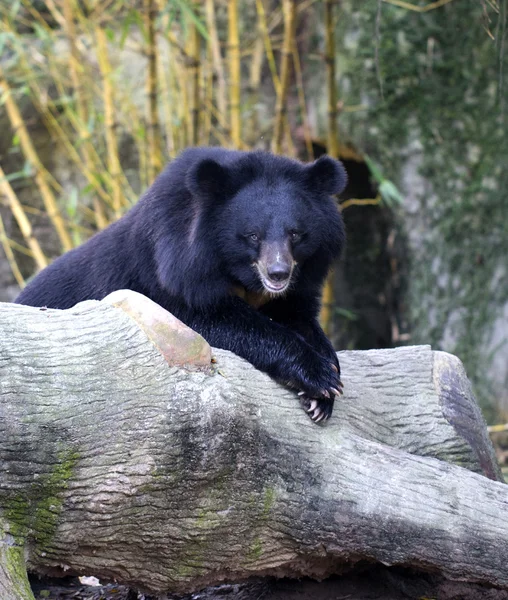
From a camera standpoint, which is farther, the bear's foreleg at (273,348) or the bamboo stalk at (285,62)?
the bamboo stalk at (285,62)

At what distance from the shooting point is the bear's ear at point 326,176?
3.39 metres

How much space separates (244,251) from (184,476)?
1065 mm

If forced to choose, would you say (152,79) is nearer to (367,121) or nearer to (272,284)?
(367,121)

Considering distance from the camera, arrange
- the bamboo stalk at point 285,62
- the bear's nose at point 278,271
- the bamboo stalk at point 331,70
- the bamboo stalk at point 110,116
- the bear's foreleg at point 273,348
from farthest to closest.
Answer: the bamboo stalk at point 110,116 < the bamboo stalk at point 285,62 < the bamboo stalk at point 331,70 < the bear's nose at point 278,271 < the bear's foreleg at point 273,348

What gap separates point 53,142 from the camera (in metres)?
7.50

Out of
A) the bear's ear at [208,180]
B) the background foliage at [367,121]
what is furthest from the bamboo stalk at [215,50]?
the bear's ear at [208,180]

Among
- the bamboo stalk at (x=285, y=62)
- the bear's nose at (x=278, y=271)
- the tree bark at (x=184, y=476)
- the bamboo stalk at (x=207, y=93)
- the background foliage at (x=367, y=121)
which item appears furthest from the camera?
the bamboo stalk at (x=207, y=93)

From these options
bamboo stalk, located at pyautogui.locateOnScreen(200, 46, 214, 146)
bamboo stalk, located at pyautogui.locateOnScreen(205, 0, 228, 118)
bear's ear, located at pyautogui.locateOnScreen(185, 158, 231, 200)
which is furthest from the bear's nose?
bamboo stalk, located at pyautogui.locateOnScreen(205, 0, 228, 118)

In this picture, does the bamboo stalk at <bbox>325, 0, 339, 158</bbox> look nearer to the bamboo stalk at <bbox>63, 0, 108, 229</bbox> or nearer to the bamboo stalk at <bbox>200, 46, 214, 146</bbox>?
the bamboo stalk at <bbox>200, 46, 214, 146</bbox>

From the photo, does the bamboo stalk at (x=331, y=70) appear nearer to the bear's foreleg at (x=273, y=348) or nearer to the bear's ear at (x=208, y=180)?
the bear's ear at (x=208, y=180)

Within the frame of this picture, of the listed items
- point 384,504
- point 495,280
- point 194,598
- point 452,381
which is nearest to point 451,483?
point 384,504

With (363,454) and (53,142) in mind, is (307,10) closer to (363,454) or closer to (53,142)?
(53,142)

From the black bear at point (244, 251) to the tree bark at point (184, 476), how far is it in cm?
31

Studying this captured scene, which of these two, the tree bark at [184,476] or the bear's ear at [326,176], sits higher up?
the bear's ear at [326,176]
